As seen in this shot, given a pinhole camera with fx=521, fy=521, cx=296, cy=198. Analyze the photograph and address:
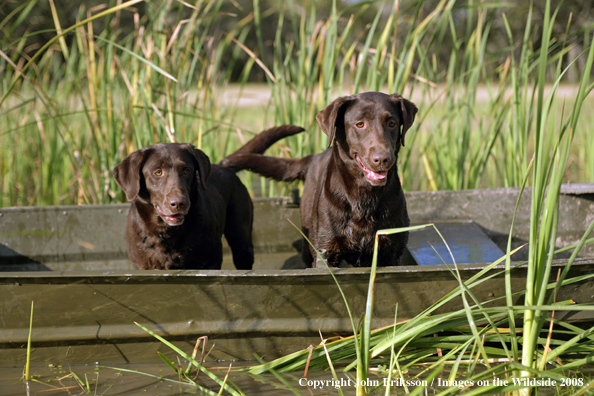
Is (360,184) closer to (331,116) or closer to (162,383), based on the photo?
(331,116)

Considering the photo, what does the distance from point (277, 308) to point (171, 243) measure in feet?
2.77

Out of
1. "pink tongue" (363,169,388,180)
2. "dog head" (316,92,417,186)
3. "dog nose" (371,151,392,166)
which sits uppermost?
"dog head" (316,92,417,186)

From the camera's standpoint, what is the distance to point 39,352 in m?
2.57

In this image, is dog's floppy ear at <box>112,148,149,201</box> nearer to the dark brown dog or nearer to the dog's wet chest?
the dark brown dog

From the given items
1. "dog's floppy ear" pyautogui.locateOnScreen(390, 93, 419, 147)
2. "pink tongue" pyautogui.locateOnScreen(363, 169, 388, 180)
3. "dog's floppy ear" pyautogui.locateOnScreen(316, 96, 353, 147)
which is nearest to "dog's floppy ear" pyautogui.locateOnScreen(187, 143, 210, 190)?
"dog's floppy ear" pyautogui.locateOnScreen(316, 96, 353, 147)

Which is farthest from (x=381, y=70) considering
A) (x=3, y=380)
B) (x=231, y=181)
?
(x=3, y=380)

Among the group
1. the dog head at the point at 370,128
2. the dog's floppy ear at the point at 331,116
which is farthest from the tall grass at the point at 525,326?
the dog's floppy ear at the point at 331,116

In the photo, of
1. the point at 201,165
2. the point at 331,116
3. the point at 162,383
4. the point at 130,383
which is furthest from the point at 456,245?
the point at 130,383

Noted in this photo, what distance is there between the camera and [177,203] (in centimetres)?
276

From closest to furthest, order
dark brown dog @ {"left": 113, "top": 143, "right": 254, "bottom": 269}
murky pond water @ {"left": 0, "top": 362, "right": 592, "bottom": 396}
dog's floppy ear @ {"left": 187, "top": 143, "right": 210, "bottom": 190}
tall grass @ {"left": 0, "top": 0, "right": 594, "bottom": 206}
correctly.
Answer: murky pond water @ {"left": 0, "top": 362, "right": 592, "bottom": 396}
dark brown dog @ {"left": 113, "top": 143, "right": 254, "bottom": 269}
dog's floppy ear @ {"left": 187, "top": 143, "right": 210, "bottom": 190}
tall grass @ {"left": 0, "top": 0, "right": 594, "bottom": 206}

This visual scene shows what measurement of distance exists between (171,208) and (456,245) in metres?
1.87

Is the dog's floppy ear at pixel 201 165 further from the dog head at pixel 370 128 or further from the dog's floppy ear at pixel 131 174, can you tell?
the dog head at pixel 370 128

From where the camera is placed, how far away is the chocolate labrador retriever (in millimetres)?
2664

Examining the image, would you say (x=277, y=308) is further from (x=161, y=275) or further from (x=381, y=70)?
(x=381, y=70)
